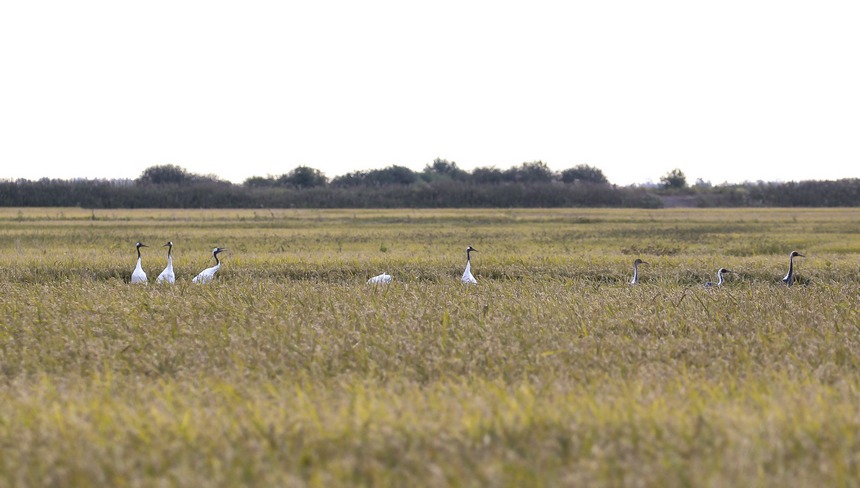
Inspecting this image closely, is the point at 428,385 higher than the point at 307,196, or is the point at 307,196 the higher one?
the point at 428,385

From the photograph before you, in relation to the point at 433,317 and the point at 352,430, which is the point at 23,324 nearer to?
the point at 433,317

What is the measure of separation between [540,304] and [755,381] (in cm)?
481

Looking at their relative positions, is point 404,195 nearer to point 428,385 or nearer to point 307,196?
point 307,196

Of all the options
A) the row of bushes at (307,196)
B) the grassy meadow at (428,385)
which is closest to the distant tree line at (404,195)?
the row of bushes at (307,196)

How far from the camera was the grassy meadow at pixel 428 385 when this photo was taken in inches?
228

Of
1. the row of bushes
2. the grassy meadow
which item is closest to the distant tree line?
the row of bushes

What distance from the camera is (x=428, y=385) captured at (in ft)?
26.8

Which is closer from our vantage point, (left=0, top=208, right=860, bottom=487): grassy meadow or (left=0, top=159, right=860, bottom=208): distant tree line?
(left=0, top=208, right=860, bottom=487): grassy meadow

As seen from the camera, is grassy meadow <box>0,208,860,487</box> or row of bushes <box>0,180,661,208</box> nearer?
grassy meadow <box>0,208,860,487</box>

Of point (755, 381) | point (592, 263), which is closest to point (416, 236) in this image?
point (592, 263)

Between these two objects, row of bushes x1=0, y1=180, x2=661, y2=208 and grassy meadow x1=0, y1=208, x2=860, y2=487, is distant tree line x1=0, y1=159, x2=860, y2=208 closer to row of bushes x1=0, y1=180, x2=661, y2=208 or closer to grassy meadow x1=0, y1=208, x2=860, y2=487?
row of bushes x1=0, y1=180, x2=661, y2=208

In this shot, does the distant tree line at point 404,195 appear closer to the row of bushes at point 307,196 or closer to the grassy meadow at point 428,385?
the row of bushes at point 307,196

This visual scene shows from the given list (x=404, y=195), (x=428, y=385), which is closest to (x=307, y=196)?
(x=404, y=195)

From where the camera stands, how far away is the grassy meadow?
5801 mm
